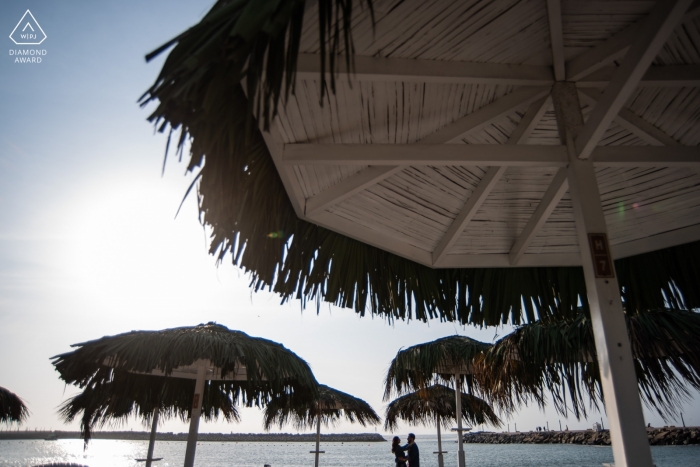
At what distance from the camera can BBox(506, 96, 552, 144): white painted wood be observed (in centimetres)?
239

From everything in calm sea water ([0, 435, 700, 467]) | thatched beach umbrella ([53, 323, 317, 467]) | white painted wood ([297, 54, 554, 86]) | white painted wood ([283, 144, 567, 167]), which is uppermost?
white painted wood ([297, 54, 554, 86])

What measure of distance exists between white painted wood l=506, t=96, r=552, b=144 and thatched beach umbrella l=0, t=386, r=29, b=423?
16238 millimetres

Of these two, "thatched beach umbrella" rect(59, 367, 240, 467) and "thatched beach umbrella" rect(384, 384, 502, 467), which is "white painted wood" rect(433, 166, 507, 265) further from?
"thatched beach umbrella" rect(384, 384, 502, 467)

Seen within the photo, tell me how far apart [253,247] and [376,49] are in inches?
50.8

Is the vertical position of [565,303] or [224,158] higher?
[224,158]

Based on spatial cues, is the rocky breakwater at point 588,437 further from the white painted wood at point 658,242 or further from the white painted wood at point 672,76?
the white painted wood at point 672,76

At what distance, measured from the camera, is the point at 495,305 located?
337cm

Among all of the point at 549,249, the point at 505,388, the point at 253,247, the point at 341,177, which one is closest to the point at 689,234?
the point at 549,249

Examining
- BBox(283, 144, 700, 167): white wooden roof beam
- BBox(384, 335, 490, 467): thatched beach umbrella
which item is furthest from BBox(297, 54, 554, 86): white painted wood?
BBox(384, 335, 490, 467): thatched beach umbrella

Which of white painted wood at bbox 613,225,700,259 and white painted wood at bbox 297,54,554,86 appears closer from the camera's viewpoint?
white painted wood at bbox 297,54,554,86

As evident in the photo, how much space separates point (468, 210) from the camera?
2.85 metres

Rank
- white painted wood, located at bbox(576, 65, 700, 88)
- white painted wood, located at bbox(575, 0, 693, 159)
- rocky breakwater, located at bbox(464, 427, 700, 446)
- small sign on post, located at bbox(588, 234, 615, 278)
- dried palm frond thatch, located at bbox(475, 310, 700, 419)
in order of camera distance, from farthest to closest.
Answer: rocky breakwater, located at bbox(464, 427, 700, 446)
dried palm frond thatch, located at bbox(475, 310, 700, 419)
white painted wood, located at bbox(576, 65, 700, 88)
small sign on post, located at bbox(588, 234, 615, 278)
white painted wood, located at bbox(575, 0, 693, 159)

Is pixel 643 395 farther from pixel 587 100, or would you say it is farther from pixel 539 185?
pixel 587 100

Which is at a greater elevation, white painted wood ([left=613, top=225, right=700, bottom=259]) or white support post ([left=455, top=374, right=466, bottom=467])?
white painted wood ([left=613, top=225, right=700, bottom=259])
